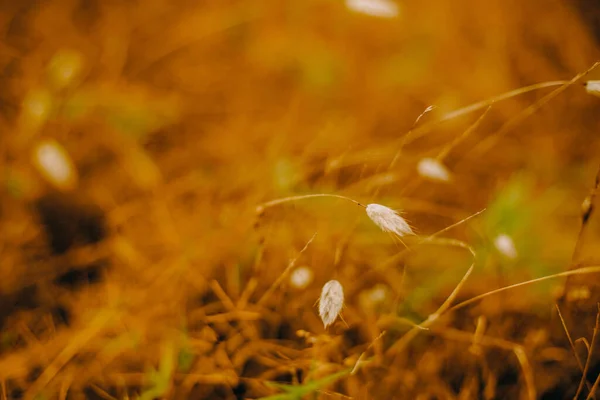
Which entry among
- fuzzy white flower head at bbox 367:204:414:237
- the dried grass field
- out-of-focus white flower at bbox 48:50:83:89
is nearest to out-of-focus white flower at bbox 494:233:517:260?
the dried grass field

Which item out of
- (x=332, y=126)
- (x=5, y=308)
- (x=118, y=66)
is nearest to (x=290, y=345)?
(x=5, y=308)

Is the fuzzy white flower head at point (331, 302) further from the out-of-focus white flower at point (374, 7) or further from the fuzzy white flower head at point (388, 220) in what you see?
the out-of-focus white flower at point (374, 7)

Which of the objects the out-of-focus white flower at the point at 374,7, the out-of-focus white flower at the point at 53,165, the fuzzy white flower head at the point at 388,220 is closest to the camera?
the fuzzy white flower head at the point at 388,220

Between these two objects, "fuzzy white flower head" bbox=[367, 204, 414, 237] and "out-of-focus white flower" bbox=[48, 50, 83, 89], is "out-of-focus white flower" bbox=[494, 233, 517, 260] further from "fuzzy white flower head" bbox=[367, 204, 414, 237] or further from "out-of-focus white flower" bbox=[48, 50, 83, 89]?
"out-of-focus white flower" bbox=[48, 50, 83, 89]

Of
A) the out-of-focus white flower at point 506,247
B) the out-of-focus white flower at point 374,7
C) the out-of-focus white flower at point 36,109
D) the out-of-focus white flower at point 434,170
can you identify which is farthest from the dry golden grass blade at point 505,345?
the out-of-focus white flower at point 36,109

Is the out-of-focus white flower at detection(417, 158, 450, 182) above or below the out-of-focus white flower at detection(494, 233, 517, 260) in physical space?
A: above

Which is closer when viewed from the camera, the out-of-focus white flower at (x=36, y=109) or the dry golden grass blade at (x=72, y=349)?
the dry golden grass blade at (x=72, y=349)

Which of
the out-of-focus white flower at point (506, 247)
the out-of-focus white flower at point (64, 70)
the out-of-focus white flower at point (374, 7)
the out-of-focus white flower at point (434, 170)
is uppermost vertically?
the out-of-focus white flower at point (374, 7)

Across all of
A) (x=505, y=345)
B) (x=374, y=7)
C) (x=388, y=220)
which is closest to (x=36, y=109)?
(x=374, y=7)
